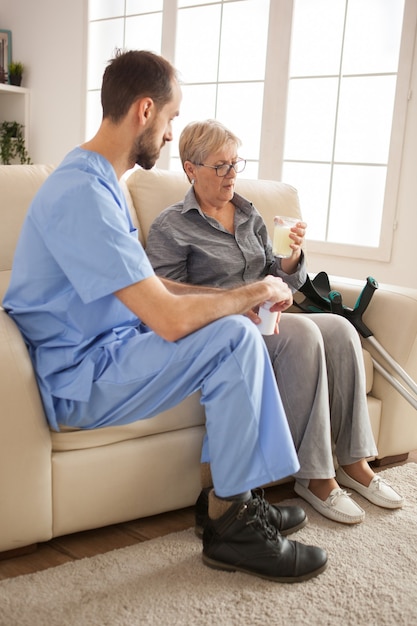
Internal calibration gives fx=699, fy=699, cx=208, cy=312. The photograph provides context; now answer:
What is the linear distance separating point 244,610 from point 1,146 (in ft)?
14.8

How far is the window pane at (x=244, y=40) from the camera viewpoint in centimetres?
406

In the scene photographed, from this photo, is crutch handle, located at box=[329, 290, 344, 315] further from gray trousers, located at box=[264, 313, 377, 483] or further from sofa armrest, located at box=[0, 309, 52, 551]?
sofa armrest, located at box=[0, 309, 52, 551]

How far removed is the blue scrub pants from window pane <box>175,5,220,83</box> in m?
3.19

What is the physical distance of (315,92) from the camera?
12.7 feet

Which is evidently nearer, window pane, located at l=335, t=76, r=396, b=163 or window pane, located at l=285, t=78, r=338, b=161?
window pane, located at l=335, t=76, r=396, b=163

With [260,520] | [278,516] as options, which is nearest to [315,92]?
[278,516]

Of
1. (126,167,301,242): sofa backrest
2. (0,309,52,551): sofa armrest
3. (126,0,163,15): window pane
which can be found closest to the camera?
(0,309,52,551): sofa armrest

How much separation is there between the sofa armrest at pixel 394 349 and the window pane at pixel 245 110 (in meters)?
2.11

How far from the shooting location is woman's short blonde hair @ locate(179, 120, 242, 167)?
2080 millimetres

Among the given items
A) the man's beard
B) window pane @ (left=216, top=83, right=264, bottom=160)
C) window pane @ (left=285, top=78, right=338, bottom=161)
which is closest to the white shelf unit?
window pane @ (left=216, top=83, right=264, bottom=160)

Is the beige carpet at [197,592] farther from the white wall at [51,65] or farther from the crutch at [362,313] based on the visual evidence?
the white wall at [51,65]

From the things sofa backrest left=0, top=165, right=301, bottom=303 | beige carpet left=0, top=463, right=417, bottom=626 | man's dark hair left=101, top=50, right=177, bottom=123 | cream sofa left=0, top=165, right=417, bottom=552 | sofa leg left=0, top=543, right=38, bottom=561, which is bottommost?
sofa leg left=0, top=543, right=38, bottom=561

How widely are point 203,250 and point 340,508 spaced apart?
83 centimetres

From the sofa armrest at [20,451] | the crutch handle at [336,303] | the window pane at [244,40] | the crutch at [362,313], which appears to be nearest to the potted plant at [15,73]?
the window pane at [244,40]
